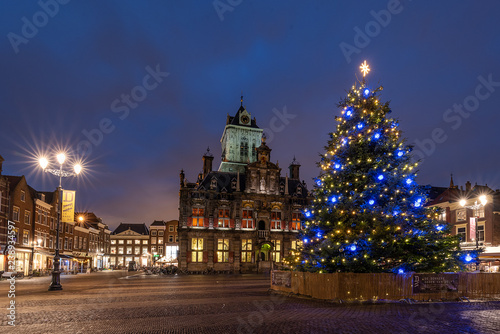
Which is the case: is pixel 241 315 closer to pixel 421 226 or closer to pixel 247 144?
pixel 421 226

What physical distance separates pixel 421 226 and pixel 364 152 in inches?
155

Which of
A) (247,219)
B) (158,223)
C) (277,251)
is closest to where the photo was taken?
(247,219)

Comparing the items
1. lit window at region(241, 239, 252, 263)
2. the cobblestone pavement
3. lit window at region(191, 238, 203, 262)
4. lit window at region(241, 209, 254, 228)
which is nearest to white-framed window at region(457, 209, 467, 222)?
lit window at region(241, 209, 254, 228)

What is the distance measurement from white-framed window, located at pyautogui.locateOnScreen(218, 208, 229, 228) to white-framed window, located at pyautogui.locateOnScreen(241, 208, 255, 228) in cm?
225

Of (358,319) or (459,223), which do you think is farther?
(459,223)

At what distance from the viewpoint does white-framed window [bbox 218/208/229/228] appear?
5447cm

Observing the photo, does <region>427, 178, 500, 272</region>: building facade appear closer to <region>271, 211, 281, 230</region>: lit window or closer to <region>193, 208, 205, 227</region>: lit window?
<region>271, 211, 281, 230</region>: lit window

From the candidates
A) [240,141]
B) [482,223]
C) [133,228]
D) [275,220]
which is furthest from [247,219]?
[133,228]

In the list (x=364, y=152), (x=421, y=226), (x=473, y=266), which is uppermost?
(x=364, y=152)

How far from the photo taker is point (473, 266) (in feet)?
117

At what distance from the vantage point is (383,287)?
15.9 m

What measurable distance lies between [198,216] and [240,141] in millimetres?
20755

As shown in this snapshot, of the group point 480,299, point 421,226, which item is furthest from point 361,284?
point 480,299

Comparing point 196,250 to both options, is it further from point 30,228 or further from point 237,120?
point 237,120
